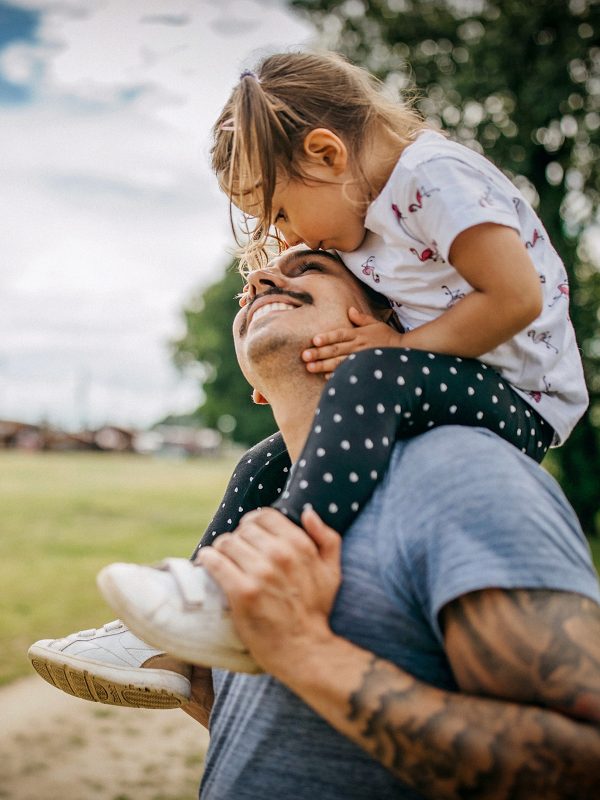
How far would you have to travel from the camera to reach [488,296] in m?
1.62

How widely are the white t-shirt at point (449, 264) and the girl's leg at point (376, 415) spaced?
122 mm

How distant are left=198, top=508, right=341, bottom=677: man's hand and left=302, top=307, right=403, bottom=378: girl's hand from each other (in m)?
0.52

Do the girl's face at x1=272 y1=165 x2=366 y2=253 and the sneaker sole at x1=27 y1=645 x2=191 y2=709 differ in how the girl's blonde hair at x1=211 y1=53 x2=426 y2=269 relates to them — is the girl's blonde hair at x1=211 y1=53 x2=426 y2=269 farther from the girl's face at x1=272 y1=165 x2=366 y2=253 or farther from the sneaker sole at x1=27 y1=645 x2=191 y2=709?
the sneaker sole at x1=27 y1=645 x2=191 y2=709

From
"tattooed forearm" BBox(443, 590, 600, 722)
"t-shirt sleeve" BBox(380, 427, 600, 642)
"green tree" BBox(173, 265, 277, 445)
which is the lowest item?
"green tree" BBox(173, 265, 277, 445)

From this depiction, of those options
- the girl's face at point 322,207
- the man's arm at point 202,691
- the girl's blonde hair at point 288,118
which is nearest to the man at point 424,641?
the man's arm at point 202,691

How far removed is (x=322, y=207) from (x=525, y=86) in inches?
493

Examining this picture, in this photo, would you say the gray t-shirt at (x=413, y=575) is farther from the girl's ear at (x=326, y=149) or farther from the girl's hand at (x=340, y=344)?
the girl's ear at (x=326, y=149)

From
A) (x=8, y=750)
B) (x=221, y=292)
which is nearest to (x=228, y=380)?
(x=221, y=292)

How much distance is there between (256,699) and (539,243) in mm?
1231

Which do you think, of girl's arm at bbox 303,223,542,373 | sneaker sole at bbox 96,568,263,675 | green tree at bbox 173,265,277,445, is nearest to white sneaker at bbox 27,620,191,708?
sneaker sole at bbox 96,568,263,675

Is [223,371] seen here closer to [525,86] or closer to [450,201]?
[525,86]

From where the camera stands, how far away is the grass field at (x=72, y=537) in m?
8.09

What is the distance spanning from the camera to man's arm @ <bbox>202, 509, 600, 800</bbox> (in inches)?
45.6

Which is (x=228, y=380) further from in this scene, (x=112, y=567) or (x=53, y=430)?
(x=112, y=567)
